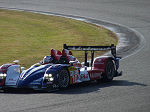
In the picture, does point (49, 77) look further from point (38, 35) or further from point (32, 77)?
point (38, 35)

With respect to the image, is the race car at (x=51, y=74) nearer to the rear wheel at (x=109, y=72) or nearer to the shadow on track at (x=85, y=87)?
the rear wheel at (x=109, y=72)

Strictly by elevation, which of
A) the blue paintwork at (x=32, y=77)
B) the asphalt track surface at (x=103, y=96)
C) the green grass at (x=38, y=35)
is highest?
the green grass at (x=38, y=35)

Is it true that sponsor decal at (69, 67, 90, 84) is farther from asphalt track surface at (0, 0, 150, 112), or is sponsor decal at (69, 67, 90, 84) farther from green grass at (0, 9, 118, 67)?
green grass at (0, 9, 118, 67)

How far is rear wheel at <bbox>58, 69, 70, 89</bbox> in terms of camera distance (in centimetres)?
1159

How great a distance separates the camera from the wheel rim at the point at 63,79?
11.6 metres

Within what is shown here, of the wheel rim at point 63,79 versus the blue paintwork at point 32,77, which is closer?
the blue paintwork at point 32,77

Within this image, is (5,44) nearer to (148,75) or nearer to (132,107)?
(148,75)

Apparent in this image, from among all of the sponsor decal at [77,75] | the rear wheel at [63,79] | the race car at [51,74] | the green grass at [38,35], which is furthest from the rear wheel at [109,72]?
the green grass at [38,35]

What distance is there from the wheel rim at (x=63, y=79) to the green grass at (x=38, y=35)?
5368 millimetres

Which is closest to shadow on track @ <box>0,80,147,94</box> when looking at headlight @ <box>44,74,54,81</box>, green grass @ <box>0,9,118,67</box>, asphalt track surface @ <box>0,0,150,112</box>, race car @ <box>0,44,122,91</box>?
asphalt track surface @ <box>0,0,150,112</box>

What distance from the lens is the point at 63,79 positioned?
1169cm

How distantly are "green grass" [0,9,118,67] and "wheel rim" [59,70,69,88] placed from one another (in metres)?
5.37

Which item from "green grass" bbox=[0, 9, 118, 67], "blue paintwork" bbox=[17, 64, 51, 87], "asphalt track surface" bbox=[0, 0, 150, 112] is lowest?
"asphalt track surface" bbox=[0, 0, 150, 112]

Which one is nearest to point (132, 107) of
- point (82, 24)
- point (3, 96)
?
point (3, 96)
